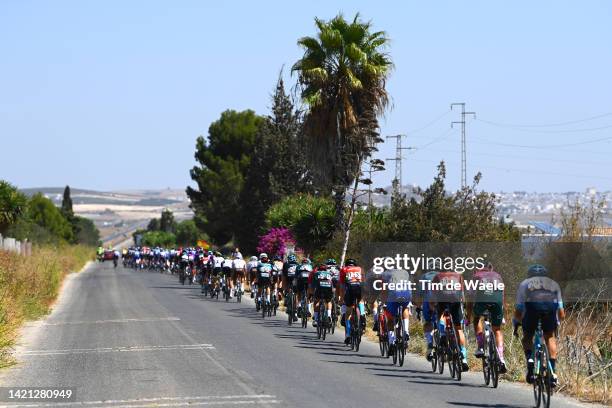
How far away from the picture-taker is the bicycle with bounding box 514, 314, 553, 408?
13516 millimetres

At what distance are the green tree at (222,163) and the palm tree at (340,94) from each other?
42.2 m

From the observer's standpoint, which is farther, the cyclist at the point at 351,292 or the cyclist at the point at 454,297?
the cyclist at the point at 351,292

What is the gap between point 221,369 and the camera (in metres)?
17.6

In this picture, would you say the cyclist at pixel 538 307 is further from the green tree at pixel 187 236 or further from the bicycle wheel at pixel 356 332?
the green tree at pixel 187 236

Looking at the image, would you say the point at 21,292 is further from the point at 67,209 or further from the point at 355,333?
the point at 67,209

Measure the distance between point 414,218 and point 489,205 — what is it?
2.14m

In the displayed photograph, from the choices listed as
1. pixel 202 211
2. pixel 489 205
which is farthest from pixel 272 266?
pixel 202 211

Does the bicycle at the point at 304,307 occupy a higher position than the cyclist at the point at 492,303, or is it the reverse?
the cyclist at the point at 492,303

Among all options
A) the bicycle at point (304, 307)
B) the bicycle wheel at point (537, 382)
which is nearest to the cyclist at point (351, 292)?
the bicycle at point (304, 307)

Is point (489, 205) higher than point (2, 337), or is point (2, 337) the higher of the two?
point (489, 205)

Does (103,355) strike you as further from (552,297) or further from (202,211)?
(202,211)

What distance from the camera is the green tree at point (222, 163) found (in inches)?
3413

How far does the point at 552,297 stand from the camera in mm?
14133

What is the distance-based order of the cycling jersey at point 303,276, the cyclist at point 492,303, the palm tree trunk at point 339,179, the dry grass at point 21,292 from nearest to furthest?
1. the cyclist at point 492,303
2. the dry grass at point 21,292
3. the cycling jersey at point 303,276
4. the palm tree trunk at point 339,179
